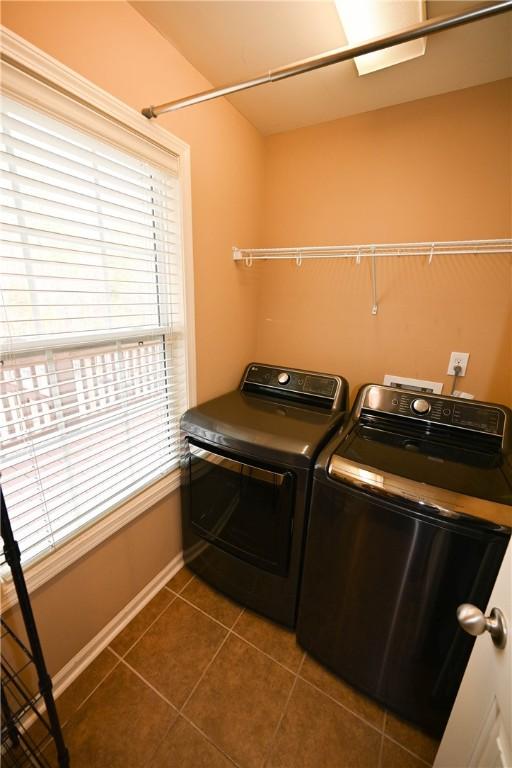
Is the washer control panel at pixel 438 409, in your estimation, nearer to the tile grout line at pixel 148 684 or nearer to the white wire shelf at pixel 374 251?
the white wire shelf at pixel 374 251

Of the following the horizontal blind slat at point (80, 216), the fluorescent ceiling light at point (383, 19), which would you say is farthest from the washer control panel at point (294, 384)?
the fluorescent ceiling light at point (383, 19)

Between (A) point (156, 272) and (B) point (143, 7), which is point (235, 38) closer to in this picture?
(B) point (143, 7)

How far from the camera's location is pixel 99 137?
1006 mm

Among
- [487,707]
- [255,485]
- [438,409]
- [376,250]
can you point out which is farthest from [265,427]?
[376,250]

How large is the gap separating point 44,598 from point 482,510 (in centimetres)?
149

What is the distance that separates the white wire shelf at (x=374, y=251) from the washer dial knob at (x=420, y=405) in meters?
0.58

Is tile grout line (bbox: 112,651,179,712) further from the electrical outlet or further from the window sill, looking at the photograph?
the electrical outlet

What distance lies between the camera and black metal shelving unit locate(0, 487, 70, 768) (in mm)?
781

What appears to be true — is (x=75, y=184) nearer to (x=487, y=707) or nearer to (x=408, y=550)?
(x=408, y=550)

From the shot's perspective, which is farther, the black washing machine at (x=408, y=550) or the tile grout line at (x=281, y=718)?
the tile grout line at (x=281, y=718)

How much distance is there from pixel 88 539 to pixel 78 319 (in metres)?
0.85

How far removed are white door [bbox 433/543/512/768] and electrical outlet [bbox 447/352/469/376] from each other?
44.7 inches

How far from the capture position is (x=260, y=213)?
191 cm

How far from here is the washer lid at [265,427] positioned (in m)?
1.20
